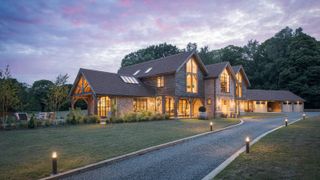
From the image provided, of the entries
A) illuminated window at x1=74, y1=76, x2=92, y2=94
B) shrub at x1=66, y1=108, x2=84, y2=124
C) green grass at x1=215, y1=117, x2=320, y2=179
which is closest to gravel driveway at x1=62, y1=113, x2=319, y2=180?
green grass at x1=215, y1=117, x2=320, y2=179

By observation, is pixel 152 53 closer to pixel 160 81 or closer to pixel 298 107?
pixel 160 81

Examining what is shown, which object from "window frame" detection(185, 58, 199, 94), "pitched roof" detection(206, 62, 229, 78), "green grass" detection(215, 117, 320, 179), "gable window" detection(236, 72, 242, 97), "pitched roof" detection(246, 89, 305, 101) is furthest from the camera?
"pitched roof" detection(246, 89, 305, 101)

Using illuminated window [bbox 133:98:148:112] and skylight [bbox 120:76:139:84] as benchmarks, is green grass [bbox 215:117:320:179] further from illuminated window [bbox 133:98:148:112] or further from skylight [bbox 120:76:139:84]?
skylight [bbox 120:76:139:84]

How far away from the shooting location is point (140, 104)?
30.3 m

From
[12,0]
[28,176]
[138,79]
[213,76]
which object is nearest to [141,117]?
[138,79]

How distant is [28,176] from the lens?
6.36 m

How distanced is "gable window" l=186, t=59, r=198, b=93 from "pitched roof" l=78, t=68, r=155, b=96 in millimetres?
4694

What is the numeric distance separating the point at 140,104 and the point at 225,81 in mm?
12517

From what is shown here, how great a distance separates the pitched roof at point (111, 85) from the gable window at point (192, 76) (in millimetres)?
4694

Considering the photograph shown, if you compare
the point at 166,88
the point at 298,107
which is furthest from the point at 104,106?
the point at 298,107

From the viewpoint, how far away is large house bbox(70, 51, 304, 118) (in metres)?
27.7

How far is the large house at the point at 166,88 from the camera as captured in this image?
2767 cm

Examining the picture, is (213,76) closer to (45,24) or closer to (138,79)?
(138,79)

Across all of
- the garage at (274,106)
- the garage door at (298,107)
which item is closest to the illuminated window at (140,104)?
the garage at (274,106)
